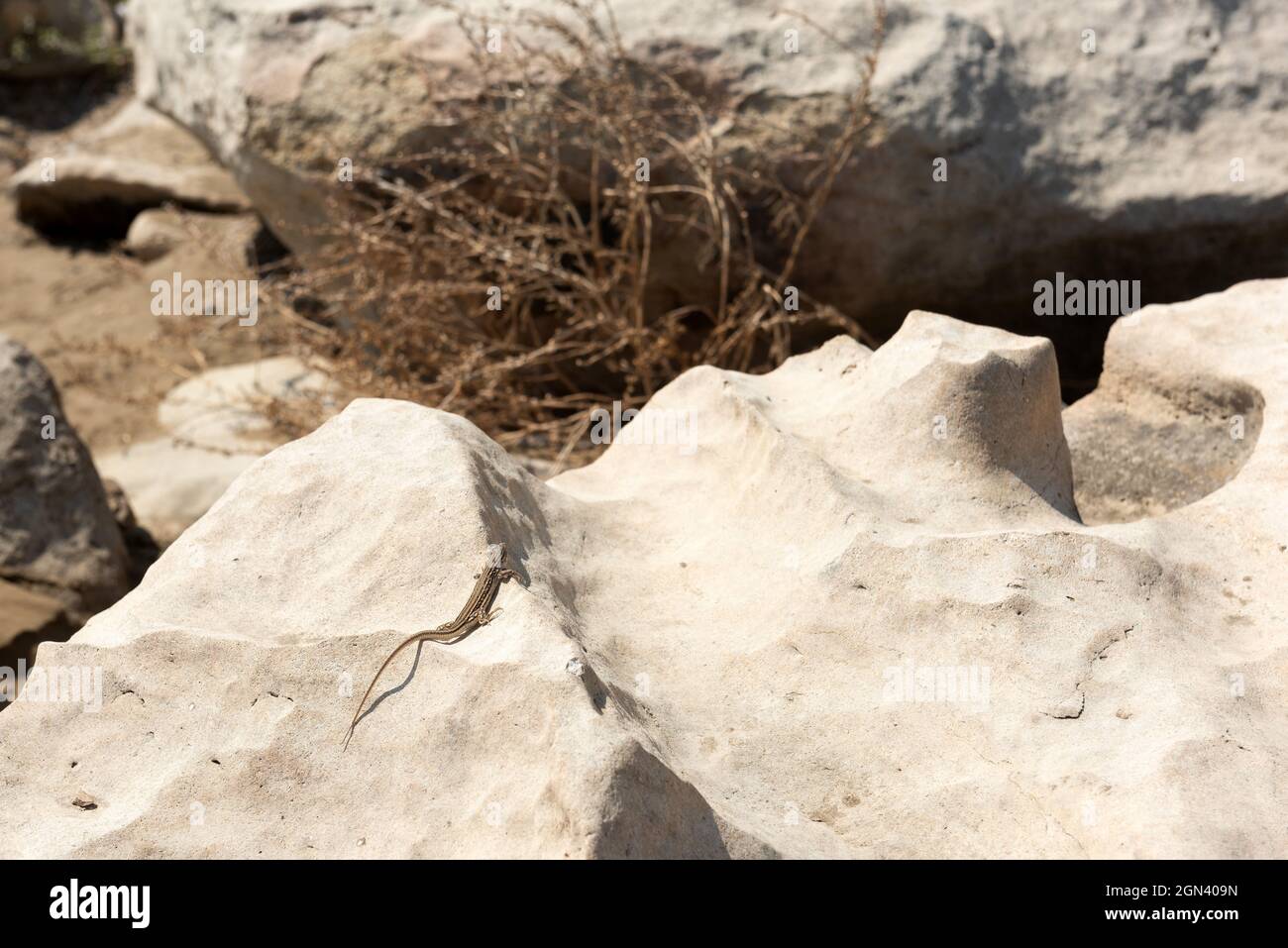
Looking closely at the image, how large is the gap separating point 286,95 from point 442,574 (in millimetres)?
2780

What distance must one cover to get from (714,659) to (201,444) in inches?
127

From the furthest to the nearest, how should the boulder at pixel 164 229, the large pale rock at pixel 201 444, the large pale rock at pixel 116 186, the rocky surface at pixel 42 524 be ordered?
1. the large pale rock at pixel 116 186
2. the boulder at pixel 164 229
3. the large pale rock at pixel 201 444
4. the rocky surface at pixel 42 524

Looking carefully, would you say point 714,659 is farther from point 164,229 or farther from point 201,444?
point 164,229

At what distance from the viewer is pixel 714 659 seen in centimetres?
210

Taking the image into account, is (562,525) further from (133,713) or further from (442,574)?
(133,713)

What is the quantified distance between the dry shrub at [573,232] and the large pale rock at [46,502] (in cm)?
88

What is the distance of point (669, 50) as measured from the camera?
3998 millimetres

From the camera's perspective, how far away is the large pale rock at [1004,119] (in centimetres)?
396

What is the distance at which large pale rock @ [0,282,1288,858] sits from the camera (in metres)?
1.77

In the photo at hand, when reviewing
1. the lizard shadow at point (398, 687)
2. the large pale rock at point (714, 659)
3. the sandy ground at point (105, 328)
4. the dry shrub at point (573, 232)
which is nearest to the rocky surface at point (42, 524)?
the dry shrub at point (573, 232)

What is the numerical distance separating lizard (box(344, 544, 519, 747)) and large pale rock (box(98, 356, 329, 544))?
257 cm

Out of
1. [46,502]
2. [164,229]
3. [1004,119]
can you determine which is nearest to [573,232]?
[1004,119]

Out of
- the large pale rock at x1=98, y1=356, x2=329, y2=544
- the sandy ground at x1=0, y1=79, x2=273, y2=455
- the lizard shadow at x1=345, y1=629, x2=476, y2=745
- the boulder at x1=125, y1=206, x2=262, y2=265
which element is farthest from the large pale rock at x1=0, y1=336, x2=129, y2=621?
the boulder at x1=125, y1=206, x2=262, y2=265

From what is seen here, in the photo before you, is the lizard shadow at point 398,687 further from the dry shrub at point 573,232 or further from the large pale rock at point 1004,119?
the large pale rock at point 1004,119
